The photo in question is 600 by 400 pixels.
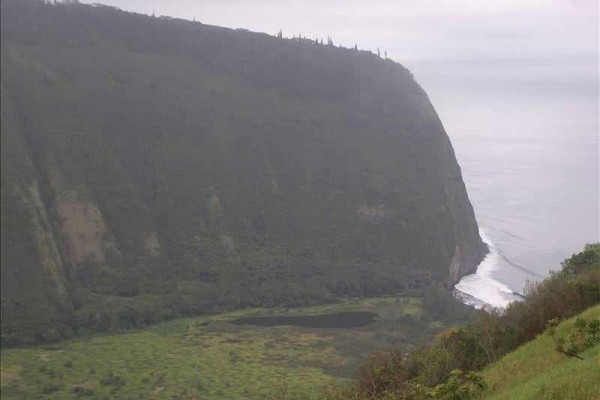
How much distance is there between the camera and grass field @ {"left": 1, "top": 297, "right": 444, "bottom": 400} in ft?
124

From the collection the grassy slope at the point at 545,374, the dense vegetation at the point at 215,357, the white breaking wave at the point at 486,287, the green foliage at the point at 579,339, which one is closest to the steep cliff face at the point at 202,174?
the white breaking wave at the point at 486,287

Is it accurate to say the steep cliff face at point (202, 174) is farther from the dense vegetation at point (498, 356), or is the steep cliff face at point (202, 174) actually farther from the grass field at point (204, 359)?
the dense vegetation at point (498, 356)

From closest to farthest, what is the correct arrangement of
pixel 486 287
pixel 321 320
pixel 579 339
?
pixel 579 339, pixel 321 320, pixel 486 287

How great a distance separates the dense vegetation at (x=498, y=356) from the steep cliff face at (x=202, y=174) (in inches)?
1274

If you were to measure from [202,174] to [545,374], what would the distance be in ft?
202

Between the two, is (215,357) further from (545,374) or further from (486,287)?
(545,374)

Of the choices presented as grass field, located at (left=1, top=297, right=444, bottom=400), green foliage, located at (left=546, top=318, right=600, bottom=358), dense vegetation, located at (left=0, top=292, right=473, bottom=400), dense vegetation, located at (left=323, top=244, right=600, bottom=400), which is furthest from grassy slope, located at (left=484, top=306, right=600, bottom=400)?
grass field, located at (left=1, top=297, right=444, bottom=400)

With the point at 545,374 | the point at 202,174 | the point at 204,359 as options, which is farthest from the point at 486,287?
the point at 545,374

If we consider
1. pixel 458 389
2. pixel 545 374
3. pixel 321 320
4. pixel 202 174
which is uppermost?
pixel 202 174

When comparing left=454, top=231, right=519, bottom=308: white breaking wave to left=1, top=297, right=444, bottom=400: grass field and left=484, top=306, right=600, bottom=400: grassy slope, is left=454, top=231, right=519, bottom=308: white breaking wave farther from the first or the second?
left=484, top=306, right=600, bottom=400: grassy slope

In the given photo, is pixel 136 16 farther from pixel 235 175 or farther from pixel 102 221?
pixel 102 221

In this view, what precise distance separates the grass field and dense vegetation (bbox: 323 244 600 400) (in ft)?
44.8

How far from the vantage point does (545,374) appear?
1145cm

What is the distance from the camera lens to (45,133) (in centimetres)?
6091
